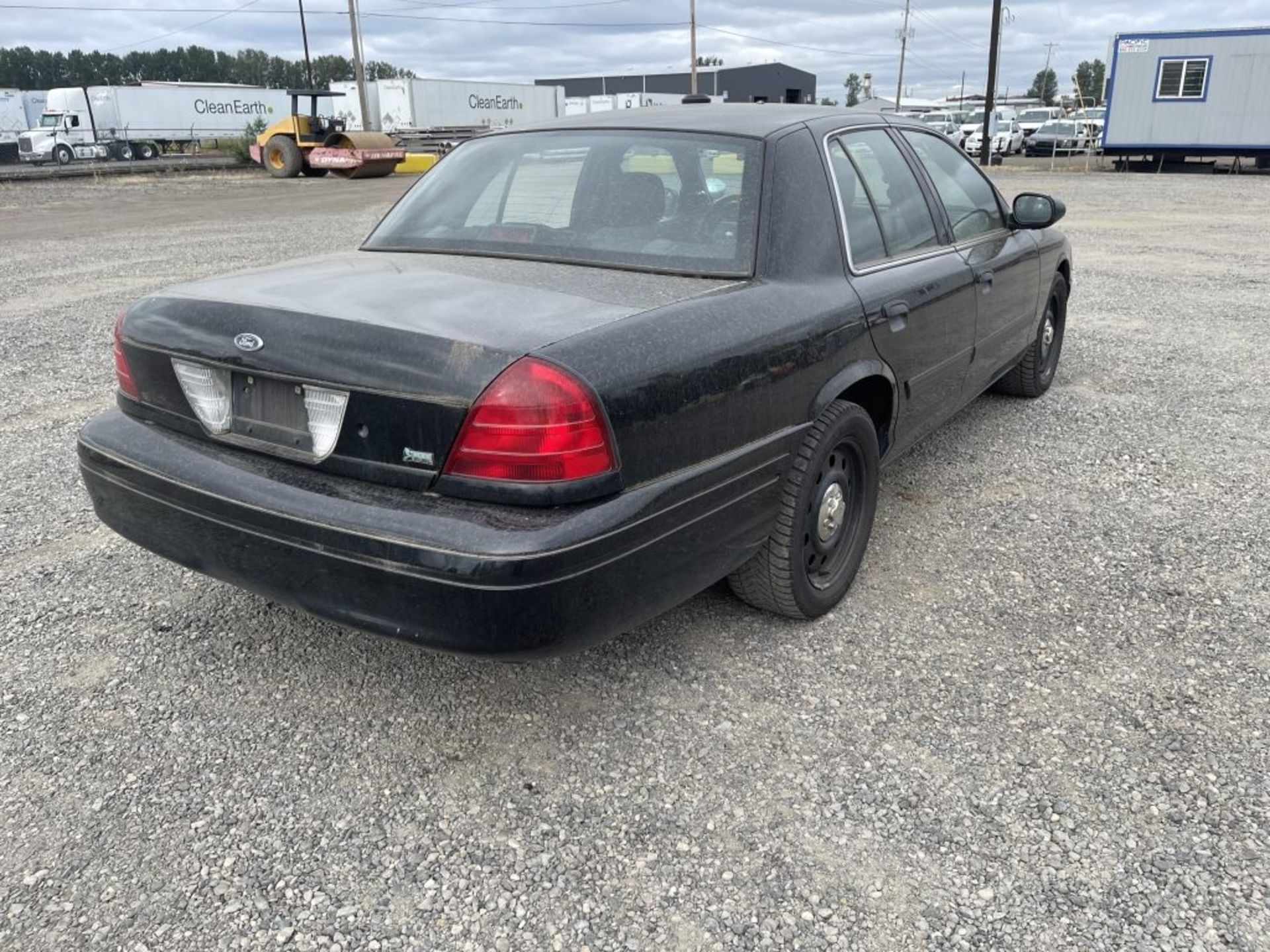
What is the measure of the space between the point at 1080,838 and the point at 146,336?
2682 millimetres

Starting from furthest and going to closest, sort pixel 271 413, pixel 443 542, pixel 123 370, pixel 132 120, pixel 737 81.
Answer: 1. pixel 737 81
2. pixel 132 120
3. pixel 123 370
4. pixel 271 413
5. pixel 443 542

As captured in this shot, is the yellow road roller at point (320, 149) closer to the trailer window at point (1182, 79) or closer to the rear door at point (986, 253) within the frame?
the trailer window at point (1182, 79)

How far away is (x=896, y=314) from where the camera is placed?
10.7 ft

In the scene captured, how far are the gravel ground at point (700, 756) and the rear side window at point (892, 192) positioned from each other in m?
1.11

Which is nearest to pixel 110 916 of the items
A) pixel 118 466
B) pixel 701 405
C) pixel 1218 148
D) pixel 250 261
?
pixel 118 466

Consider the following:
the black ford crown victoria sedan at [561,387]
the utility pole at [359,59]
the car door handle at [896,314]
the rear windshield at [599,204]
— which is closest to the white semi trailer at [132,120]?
the utility pole at [359,59]

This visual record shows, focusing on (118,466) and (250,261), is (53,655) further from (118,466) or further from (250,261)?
(250,261)

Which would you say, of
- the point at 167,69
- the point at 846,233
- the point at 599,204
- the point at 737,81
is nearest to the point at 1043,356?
the point at 846,233

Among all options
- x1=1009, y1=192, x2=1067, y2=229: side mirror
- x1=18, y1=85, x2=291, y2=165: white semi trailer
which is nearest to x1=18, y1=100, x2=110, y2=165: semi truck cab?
x1=18, y1=85, x2=291, y2=165: white semi trailer

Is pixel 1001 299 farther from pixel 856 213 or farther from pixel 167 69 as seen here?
pixel 167 69

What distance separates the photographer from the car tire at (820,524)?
285 cm

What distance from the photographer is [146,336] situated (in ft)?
8.90

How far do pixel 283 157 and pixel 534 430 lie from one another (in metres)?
30.8

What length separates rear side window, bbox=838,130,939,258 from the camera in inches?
134
